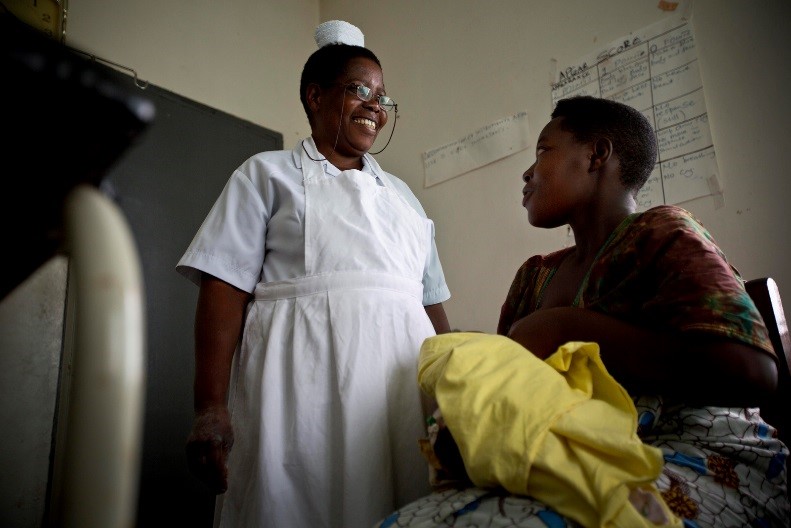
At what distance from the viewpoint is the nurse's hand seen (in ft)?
2.67

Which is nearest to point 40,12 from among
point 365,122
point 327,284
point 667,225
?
point 365,122

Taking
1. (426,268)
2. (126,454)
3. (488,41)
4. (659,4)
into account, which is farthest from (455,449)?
(488,41)

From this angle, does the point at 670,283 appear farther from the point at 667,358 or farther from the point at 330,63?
the point at 330,63

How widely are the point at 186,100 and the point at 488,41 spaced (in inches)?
47.8

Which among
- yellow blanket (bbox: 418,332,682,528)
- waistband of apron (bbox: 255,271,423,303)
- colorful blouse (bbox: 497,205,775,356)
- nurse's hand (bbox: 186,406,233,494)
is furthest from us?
waistband of apron (bbox: 255,271,423,303)

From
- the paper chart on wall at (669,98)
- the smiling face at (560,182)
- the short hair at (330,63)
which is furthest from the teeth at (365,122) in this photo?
the paper chart on wall at (669,98)

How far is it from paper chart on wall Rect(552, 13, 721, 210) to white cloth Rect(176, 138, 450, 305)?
39.6 inches

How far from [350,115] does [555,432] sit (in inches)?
33.7

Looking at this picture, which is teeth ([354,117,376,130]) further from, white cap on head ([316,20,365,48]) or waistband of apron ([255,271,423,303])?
waistband of apron ([255,271,423,303])

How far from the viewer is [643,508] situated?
0.49 metres

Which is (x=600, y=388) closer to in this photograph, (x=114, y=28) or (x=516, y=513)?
(x=516, y=513)

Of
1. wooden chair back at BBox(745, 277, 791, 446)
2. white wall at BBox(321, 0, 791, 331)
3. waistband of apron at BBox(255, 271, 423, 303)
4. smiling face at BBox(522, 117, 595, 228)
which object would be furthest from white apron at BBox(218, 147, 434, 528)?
white wall at BBox(321, 0, 791, 331)

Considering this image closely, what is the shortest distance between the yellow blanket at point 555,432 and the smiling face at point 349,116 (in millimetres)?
679

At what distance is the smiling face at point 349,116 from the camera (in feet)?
3.87
